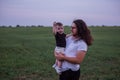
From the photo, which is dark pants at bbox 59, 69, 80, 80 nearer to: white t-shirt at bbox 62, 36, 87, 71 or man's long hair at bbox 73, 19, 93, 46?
white t-shirt at bbox 62, 36, 87, 71

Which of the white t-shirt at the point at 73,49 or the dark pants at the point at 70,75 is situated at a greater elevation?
the white t-shirt at the point at 73,49

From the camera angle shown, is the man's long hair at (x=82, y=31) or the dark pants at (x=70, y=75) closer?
the man's long hair at (x=82, y=31)

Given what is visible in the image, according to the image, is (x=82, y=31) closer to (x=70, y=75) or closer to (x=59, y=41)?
(x=59, y=41)

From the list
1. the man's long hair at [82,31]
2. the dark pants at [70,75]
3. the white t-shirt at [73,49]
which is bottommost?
the dark pants at [70,75]

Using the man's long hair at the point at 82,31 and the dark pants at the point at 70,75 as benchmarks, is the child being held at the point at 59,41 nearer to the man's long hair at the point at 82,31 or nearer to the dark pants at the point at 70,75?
the dark pants at the point at 70,75

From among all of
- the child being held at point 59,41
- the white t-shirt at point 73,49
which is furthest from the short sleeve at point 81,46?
the child being held at point 59,41

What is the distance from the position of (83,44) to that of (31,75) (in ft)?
19.5

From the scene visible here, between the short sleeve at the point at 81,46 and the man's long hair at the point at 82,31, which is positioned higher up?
the man's long hair at the point at 82,31

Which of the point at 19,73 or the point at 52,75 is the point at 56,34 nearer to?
the point at 52,75

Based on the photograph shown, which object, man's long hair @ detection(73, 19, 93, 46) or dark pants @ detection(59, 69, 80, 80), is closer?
man's long hair @ detection(73, 19, 93, 46)

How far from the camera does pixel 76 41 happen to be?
143 inches

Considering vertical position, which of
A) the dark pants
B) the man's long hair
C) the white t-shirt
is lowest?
the dark pants

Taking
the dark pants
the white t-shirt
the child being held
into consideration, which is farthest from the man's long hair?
the dark pants

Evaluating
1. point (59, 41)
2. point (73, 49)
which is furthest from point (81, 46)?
point (59, 41)
